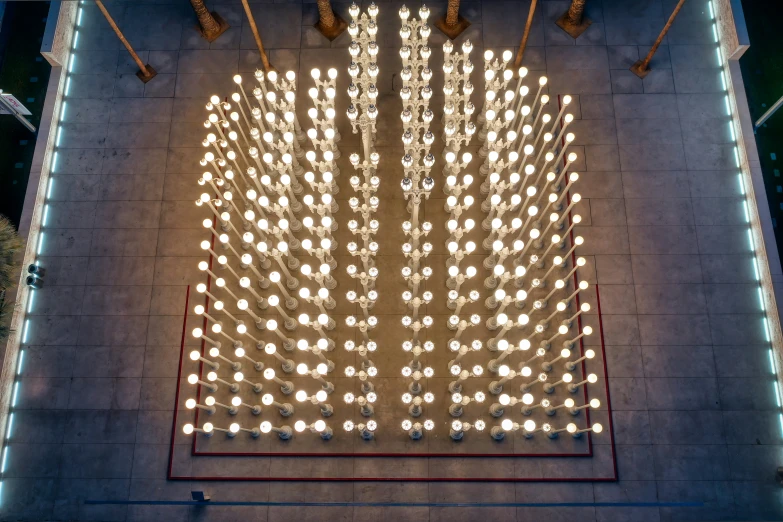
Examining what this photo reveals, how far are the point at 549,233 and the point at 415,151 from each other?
4.10 metres

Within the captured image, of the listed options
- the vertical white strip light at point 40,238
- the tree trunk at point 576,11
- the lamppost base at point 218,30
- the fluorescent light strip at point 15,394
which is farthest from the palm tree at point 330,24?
the fluorescent light strip at point 15,394

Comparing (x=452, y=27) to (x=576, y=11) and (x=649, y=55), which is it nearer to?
(x=576, y=11)

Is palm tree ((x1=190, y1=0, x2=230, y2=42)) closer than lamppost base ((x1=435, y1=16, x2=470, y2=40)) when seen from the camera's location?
Yes

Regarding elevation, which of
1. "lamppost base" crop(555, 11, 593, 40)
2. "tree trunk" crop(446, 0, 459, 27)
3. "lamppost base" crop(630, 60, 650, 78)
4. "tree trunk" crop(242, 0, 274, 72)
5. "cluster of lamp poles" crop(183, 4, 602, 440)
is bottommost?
"cluster of lamp poles" crop(183, 4, 602, 440)

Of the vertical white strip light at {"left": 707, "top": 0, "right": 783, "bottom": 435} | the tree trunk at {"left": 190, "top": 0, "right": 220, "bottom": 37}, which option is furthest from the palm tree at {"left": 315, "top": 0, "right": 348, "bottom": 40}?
the vertical white strip light at {"left": 707, "top": 0, "right": 783, "bottom": 435}

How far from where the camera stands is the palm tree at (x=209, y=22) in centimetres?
1387

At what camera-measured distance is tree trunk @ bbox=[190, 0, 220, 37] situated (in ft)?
45.2

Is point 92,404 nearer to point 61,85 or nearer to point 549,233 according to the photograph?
point 61,85

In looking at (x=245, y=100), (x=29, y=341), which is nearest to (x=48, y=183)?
(x=29, y=341)

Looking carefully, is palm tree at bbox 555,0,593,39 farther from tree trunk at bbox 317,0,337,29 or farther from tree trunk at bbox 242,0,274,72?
tree trunk at bbox 242,0,274,72

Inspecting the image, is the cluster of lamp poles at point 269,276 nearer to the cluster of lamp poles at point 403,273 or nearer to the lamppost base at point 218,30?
the cluster of lamp poles at point 403,273

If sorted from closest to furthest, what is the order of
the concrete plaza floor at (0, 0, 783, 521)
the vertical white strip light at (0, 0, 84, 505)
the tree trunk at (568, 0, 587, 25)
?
the concrete plaza floor at (0, 0, 783, 521)
the vertical white strip light at (0, 0, 84, 505)
the tree trunk at (568, 0, 587, 25)

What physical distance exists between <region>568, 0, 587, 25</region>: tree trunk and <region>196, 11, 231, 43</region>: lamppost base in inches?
346

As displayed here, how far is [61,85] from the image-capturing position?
1413cm
